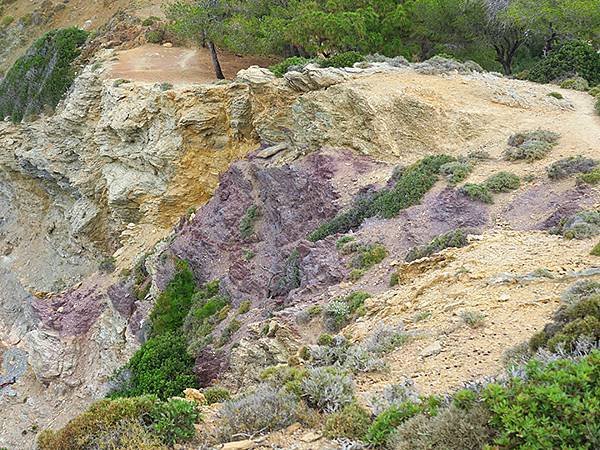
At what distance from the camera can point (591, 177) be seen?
1549cm

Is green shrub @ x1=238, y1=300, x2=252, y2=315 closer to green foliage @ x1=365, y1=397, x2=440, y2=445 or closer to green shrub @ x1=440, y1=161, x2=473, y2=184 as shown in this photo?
green shrub @ x1=440, y1=161, x2=473, y2=184

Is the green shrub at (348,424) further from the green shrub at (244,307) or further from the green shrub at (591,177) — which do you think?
the green shrub at (244,307)

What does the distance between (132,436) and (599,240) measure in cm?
992

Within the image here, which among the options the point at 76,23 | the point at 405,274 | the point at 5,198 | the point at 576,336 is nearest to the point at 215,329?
the point at 405,274

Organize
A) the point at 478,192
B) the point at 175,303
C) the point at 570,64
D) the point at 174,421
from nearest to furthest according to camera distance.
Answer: the point at 174,421, the point at 478,192, the point at 175,303, the point at 570,64

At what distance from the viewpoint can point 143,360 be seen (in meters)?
20.1

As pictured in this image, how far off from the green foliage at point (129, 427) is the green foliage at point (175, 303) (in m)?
14.9

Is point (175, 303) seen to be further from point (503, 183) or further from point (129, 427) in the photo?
point (129, 427)

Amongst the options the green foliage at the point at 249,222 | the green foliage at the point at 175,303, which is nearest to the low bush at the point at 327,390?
the green foliage at the point at 175,303

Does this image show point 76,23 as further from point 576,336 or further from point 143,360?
point 576,336

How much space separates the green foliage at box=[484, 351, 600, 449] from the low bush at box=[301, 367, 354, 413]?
256 cm

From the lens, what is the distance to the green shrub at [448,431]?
6008 millimetres

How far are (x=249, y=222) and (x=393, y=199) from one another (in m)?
7.87

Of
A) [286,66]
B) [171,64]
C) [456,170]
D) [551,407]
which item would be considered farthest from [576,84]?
[551,407]
